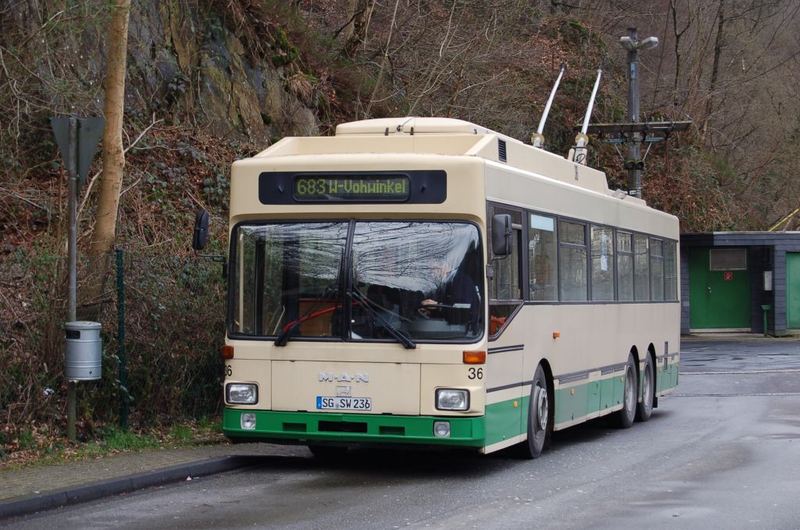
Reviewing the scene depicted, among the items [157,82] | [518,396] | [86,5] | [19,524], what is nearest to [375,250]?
[518,396]

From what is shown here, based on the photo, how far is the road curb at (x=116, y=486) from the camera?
9617mm

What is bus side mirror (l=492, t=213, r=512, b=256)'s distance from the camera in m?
11.4

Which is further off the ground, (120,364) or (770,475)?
(120,364)

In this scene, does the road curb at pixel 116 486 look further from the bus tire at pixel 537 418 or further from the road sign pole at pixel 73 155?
the bus tire at pixel 537 418

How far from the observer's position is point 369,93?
28.9 meters

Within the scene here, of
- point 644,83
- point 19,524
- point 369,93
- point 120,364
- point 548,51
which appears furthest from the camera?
point 644,83

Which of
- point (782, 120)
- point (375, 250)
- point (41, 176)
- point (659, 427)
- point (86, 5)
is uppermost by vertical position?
point (782, 120)

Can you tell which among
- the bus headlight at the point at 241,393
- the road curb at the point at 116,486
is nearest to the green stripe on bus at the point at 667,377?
the road curb at the point at 116,486

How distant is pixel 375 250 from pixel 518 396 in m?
2.12

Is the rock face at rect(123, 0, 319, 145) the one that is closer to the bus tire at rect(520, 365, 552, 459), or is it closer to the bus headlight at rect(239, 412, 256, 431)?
the bus tire at rect(520, 365, 552, 459)

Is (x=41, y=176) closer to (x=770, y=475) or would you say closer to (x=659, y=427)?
(x=659, y=427)

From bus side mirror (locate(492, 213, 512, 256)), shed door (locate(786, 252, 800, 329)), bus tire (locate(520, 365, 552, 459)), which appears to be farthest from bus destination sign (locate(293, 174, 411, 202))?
shed door (locate(786, 252, 800, 329))

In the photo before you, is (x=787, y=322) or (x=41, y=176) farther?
(x=787, y=322)

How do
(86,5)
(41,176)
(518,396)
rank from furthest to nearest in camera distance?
(41,176), (86,5), (518,396)
